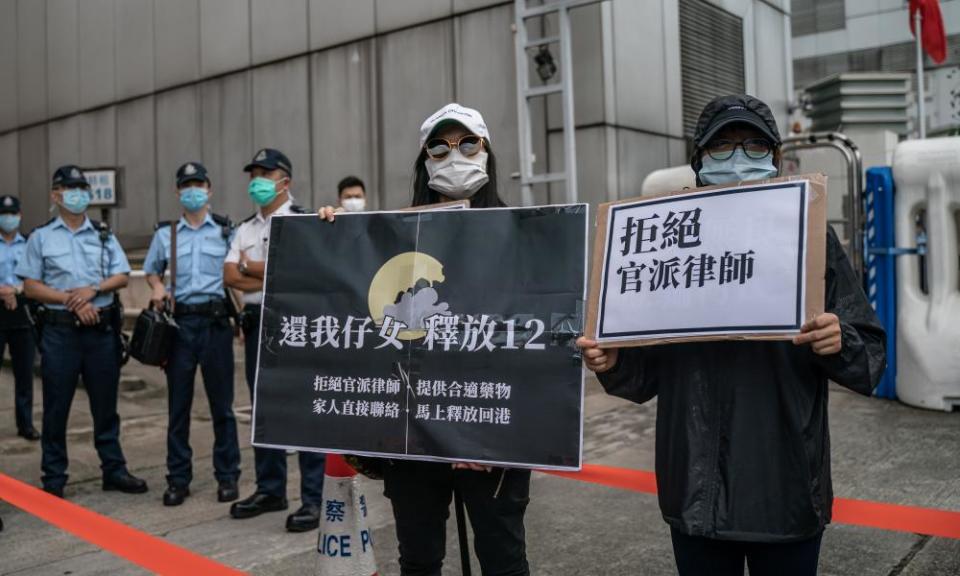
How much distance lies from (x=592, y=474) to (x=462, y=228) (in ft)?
10.2

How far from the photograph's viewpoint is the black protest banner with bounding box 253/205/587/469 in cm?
256

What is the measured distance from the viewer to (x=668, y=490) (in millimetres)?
2238

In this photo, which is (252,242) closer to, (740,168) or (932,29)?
(740,168)

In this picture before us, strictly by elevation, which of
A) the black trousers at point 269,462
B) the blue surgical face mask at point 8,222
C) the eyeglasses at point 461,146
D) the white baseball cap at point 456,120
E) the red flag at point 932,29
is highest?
the red flag at point 932,29

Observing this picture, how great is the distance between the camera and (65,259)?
5.54 metres

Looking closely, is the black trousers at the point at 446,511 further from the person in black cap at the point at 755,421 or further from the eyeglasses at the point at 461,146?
the eyeglasses at the point at 461,146

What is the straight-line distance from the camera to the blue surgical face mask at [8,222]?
8195 millimetres

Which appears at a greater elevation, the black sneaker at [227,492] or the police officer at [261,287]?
the police officer at [261,287]

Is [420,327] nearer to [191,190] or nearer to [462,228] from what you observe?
[462,228]

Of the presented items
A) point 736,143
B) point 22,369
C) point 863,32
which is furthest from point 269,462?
Result: point 863,32

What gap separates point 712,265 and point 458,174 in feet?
3.34

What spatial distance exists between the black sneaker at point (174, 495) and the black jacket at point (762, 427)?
13.1ft

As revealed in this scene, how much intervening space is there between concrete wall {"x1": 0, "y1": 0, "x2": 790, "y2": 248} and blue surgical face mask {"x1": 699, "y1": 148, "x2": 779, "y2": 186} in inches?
311

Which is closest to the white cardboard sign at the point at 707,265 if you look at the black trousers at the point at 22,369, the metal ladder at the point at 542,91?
the black trousers at the point at 22,369
